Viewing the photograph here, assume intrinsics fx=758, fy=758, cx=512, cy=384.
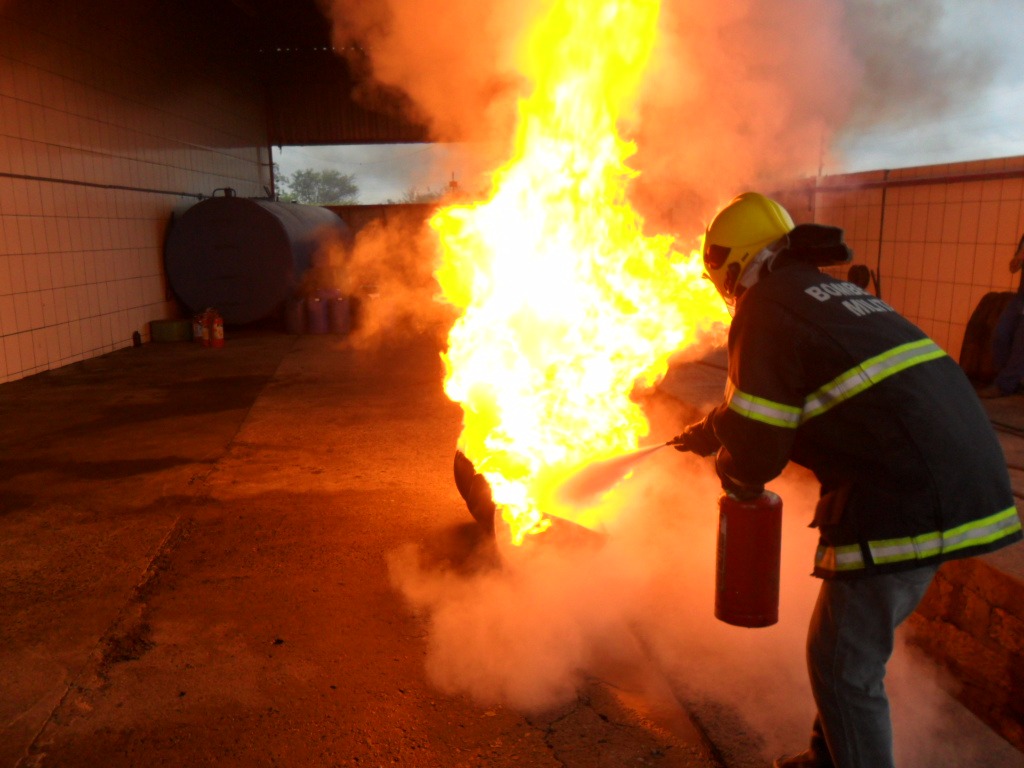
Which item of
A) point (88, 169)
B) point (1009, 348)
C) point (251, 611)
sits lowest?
point (251, 611)

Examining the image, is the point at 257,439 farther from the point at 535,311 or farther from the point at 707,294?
the point at 707,294

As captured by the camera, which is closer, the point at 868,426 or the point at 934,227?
the point at 868,426

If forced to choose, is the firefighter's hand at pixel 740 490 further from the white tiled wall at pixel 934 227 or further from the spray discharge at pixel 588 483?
the white tiled wall at pixel 934 227

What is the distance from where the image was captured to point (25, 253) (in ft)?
31.0

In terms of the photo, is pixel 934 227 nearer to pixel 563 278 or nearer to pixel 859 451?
pixel 563 278

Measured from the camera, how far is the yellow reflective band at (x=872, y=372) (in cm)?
208

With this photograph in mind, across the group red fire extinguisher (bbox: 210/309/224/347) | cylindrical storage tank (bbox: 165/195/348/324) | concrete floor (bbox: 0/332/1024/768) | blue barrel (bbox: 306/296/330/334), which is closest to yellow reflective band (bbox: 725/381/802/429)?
concrete floor (bbox: 0/332/1024/768)

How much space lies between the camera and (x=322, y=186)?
6369 centimetres

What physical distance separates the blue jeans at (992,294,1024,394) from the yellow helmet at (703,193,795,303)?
5169 mm

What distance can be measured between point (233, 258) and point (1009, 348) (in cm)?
1183

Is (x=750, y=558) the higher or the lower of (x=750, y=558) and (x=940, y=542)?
the lower

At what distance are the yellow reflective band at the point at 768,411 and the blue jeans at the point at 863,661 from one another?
0.50 m

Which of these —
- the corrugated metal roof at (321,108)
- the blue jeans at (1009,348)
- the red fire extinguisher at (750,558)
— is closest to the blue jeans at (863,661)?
the red fire extinguisher at (750,558)

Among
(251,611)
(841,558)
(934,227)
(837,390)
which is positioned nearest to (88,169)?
(251,611)
